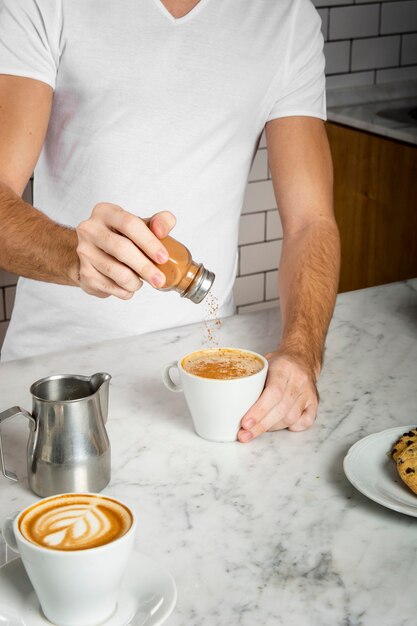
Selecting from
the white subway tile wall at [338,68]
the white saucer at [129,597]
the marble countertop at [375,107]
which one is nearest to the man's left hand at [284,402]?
the white saucer at [129,597]

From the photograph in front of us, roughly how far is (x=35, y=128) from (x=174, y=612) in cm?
94

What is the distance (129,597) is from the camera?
2.59ft

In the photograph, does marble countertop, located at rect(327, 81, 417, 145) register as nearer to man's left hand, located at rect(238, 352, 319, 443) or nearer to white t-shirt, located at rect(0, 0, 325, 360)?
white t-shirt, located at rect(0, 0, 325, 360)

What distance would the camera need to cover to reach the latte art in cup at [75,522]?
29.6 inches

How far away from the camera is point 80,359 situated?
1340 millimetres

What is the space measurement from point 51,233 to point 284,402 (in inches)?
16.7

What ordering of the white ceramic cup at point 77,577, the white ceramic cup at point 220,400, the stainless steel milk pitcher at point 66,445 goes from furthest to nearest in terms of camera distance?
the white ceramic cup at point 220,400
the stainless steel milk pitcher at point 66,445
the white ceramic cup at point 77,577

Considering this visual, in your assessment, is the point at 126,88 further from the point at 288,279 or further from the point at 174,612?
the point at 174,612

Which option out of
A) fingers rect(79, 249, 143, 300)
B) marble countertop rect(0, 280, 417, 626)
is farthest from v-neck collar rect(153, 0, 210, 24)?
fingers rect(79, 249, 143, 300)

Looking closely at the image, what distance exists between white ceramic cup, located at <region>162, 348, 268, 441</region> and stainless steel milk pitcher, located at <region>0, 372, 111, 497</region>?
0.14 metres

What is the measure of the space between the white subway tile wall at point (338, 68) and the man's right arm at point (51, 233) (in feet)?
4.83

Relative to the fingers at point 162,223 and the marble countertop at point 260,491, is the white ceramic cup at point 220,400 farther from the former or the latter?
the fingers at point 162,223

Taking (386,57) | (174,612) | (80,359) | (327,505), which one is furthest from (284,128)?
(386,57)

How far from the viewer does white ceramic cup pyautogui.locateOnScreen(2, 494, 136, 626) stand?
0.73 meters
